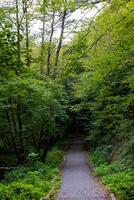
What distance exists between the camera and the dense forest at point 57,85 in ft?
25.6

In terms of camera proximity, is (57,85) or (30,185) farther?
(57,85)

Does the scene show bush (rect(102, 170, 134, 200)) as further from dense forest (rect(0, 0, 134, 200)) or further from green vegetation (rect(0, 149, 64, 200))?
green vegetation (rect(0, 149, 64, 200))

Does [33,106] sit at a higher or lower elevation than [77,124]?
higher

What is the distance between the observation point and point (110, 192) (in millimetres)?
14883

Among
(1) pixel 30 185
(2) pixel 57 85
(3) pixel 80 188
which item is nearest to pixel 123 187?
(3) pixel 80 188

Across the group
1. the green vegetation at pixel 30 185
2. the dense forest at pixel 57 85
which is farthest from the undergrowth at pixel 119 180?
the green vegetation at pixel 30 185

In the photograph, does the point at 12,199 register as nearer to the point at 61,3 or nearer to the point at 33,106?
the point at 61,3

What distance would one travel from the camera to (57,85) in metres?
25.0

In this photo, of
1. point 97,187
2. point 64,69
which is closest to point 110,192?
point 97,187

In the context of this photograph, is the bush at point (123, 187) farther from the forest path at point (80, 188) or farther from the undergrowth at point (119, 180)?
the forest path at point (80, 188)

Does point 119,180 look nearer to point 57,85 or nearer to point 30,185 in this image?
point 30,185

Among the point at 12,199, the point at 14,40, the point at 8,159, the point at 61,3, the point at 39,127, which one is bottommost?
the point at 8,159

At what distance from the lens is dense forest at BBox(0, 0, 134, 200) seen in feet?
25.6

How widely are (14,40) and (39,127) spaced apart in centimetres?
2130
